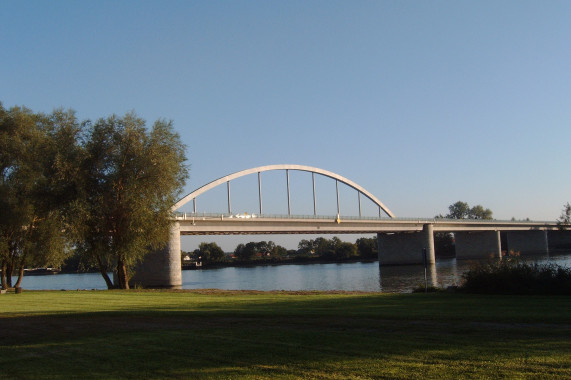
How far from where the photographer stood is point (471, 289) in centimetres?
1856

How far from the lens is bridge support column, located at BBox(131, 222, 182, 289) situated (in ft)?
166

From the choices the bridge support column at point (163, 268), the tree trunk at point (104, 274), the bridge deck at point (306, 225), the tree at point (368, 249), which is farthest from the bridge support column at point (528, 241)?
the tree trunk at point (104, 274)

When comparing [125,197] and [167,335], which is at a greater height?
[125,197]

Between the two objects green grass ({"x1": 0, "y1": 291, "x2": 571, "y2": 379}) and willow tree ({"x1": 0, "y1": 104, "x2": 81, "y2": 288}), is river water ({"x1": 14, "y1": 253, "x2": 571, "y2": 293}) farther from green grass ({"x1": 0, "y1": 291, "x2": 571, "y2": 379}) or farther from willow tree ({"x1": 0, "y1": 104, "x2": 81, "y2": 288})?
willow tree ({"x1": 0, "y1": 104, "x2": 81, "y2": 288})

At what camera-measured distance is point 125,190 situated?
31500mm

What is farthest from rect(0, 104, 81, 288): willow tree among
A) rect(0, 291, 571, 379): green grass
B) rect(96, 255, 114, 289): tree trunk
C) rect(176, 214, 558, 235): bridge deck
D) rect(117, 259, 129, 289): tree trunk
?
rect(0, 291, 571, 379): green grass

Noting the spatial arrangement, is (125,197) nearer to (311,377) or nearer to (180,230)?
(180,230)

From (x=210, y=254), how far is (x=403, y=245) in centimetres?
5481

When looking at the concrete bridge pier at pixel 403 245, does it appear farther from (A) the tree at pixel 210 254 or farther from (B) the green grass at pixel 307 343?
(B) the green grass at pixel 307 343

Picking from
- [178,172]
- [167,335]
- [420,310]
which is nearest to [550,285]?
[420,310]

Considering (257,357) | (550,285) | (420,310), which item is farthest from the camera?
(550,285)

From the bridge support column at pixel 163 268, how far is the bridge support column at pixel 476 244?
66058 mm

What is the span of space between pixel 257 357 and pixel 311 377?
4.85 feet

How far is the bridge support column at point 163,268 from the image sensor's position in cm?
5059
